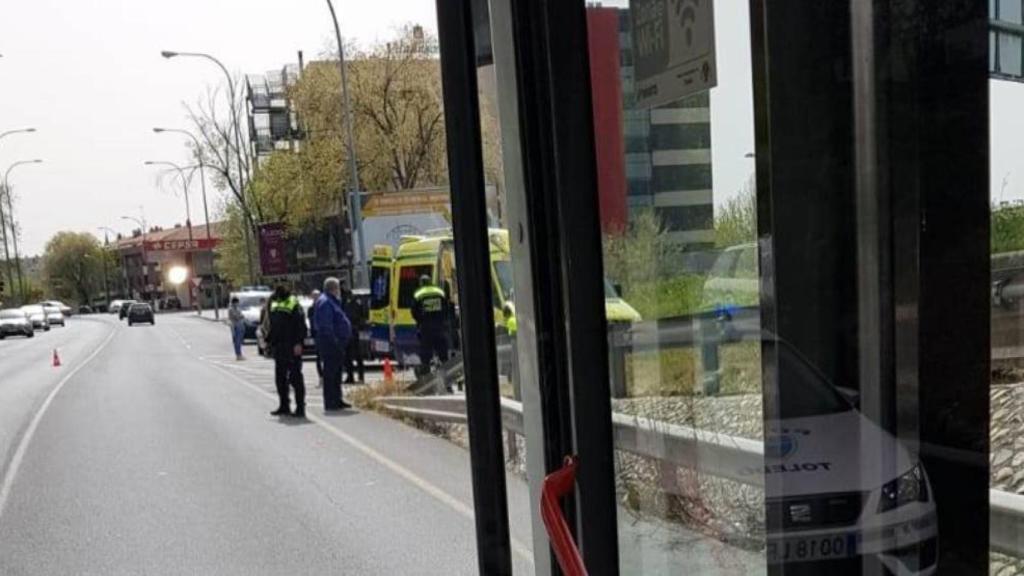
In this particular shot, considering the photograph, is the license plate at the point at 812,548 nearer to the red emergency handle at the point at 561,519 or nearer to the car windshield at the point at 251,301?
the red emergency handle at the point at 561,519

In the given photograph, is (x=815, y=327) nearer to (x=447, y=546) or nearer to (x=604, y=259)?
(x=604, y=259)

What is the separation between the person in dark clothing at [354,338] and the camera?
15391mm

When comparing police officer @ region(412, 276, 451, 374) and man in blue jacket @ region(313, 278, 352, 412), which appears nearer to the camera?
police officer @ region(412, 276, 451, 374)

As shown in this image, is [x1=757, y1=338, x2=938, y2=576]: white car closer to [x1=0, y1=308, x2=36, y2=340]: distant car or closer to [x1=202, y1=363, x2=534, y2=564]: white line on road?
[x1=202, y1=363, x2=534, y2=564]: white line on road

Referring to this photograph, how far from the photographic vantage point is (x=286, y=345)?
1127 centimetres

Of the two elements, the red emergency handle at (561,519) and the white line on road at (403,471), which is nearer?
the red emergency handle at (561,519)

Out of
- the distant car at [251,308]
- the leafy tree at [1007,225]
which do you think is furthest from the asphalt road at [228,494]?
the distant car at [251,308]

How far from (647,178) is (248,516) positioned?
18.2 feet

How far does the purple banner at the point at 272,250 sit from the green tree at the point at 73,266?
3480 inches

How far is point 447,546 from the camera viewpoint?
17.5 feet

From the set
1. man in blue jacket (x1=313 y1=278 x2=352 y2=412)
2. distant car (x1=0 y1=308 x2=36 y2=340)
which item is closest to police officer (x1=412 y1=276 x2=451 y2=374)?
man in blue jacket (x1=313 y1=278 x2=352 y2=412)

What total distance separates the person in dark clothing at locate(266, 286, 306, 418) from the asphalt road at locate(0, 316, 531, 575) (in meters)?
0.33

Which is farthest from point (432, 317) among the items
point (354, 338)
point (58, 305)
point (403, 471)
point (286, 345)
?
point (58, 305)

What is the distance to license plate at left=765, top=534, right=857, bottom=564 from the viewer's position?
1.15m
